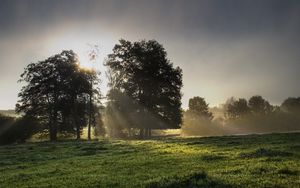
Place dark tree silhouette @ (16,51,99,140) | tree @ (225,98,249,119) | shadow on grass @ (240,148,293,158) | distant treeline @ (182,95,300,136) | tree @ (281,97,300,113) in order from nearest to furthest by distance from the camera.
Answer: shadow on grass @ (240,148,293,158), dark tree silhouette @ (16,51,99,140), distant treeline @ (182,95,300,136), tree @ (281,97,300,113), tree @ (225,98,249,119)

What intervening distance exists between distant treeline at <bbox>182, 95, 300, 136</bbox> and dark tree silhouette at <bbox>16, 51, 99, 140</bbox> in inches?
2770

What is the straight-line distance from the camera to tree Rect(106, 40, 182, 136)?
8806 cm

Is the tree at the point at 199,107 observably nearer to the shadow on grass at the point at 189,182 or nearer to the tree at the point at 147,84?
the tree at the point at 147,84

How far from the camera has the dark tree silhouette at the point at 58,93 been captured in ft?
277

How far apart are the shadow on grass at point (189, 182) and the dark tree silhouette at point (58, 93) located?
68982mm

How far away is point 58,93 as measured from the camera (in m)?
86.2

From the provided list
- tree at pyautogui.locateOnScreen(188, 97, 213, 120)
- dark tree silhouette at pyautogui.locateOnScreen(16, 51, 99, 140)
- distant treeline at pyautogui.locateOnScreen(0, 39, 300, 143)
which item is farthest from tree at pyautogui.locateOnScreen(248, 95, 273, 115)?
dark tree silhouette at pyautogui.locateOnScreen(16, 51, 99, 140)

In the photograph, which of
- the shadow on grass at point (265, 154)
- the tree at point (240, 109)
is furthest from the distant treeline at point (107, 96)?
the tree at point (240, 109)

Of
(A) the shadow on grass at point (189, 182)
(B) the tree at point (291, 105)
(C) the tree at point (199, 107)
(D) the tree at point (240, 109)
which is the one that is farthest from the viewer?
(D) the tree at point (240, 109)

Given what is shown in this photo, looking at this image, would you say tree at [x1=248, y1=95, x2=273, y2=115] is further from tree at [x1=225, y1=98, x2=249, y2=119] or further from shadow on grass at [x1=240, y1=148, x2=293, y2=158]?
shadow on grass at [x1=240, y1=148, x2=293, y2=158]

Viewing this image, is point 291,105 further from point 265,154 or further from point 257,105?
point 265,154

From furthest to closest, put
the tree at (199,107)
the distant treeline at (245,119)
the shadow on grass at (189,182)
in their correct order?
the tree at (199,107)
the distant treeline at (245,119)
the shadow on grass at (189,182)

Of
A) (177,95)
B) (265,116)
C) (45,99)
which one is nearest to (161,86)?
(177,95)

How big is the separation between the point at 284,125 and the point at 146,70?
82547 mm
